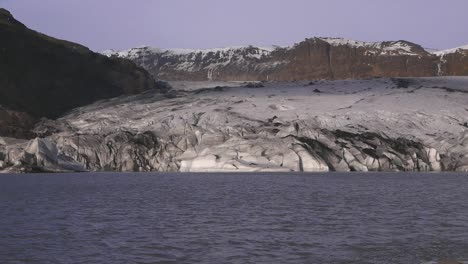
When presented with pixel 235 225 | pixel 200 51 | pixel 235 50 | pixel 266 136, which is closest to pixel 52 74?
pixel 266 136

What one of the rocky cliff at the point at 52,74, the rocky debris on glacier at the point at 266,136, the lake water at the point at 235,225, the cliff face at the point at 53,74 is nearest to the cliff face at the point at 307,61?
the cliff face at the point at 53,74

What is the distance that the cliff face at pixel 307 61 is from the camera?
5423 inches

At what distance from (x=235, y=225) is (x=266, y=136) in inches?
1369

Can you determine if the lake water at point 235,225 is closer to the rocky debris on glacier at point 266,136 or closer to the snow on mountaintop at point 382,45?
the rocky debris on glacier at point 266,136

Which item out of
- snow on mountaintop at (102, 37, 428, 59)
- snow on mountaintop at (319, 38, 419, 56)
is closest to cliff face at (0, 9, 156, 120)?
snow on mountaintop at (319, 38, 419, 56)

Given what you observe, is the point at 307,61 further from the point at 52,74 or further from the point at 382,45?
the point at 52,74

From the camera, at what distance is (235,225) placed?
2175 centimetres

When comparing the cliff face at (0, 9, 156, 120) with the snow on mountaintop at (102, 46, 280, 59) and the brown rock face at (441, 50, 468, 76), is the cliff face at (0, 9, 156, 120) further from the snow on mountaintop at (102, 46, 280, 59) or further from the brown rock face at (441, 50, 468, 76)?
the snow on mountaintop at (102, 46, 280, 59)

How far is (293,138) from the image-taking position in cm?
5469

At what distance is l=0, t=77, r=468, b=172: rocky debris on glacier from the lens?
5403cm

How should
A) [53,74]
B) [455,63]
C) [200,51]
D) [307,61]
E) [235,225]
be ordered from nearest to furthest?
[235,225] < [53,74] < [455,63] < [307,61] < [200,51]

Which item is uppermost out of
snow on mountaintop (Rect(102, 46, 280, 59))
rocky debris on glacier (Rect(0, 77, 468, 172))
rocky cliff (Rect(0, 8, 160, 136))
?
snow on mountaintop (Rect(102, 46, 280, 59))

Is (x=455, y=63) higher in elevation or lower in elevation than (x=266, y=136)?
higher

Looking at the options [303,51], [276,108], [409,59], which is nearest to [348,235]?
[276,108]
